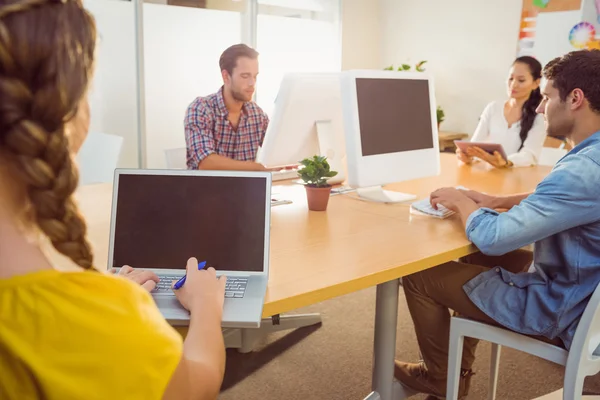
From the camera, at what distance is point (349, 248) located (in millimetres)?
1512

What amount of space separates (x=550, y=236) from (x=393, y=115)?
2.21ft

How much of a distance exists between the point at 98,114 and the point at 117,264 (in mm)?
2894

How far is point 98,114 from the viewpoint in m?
3.90

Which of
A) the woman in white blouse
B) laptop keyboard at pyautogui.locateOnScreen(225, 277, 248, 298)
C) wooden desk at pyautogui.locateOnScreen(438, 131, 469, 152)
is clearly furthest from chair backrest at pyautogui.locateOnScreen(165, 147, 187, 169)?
wooden desk at pyautogui.locateOnScreen(438, 131, 469, 152)

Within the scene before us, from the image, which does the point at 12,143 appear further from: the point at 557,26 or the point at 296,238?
the point at 557,26

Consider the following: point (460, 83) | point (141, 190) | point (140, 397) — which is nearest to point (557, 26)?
point (460, 83)

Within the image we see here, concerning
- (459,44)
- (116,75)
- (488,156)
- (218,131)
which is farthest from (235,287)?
(459,44)

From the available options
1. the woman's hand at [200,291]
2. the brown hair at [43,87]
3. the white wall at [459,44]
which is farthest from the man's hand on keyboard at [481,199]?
the white wall at [459,44]

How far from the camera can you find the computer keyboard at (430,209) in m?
1.83

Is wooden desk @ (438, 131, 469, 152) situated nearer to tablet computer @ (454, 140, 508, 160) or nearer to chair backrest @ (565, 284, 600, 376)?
tablet computer @ (454, 140, 508, 160)

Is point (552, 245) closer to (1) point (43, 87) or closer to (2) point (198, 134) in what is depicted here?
(1) point (43, 87)

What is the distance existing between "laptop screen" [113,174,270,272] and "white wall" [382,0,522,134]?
155 inches

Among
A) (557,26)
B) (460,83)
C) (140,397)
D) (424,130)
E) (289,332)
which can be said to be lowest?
(289,332)

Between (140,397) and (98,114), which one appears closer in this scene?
(140,397)
